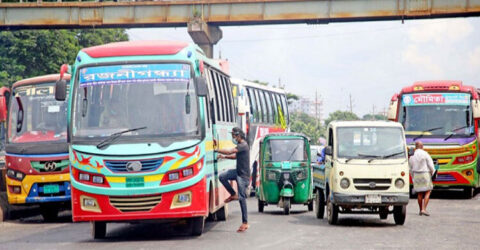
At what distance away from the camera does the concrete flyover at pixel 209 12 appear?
46.7 metres

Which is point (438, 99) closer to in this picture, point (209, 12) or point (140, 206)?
point (140, 206)

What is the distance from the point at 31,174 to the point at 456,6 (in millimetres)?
30143

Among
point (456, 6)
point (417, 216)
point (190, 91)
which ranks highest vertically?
point (456, 6)

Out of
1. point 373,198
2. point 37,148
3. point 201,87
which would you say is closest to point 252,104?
point 37,148

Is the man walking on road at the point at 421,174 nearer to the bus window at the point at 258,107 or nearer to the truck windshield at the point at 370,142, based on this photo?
the truck windshield at the point at 370,142

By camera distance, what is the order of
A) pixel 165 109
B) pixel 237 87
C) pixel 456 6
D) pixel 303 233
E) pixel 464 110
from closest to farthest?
pixel 165 109 → pixel 303 233 → pixel 464 110 → pixel 237 87 → pixel 456 6

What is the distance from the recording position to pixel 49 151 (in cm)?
2120

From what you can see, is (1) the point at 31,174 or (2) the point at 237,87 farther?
(2) the point at 237,87

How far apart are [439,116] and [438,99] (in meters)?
0.57

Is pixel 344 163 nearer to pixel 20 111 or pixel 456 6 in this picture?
pixel 20 111

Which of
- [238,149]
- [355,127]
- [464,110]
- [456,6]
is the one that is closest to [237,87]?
[464,110]

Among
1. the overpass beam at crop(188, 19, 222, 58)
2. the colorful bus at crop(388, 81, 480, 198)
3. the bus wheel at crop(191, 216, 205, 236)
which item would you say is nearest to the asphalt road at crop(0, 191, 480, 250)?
Result: the bus wheel at crop(191, 216, 205, 236)

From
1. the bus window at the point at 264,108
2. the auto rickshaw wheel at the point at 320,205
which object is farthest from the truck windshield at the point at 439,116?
the auto rickshaw wheel at the point at 320,205

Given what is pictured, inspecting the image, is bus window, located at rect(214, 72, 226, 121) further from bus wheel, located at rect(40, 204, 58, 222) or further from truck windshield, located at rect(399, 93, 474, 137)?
truck windshield, located at rect(399, 93, 474, 137)
